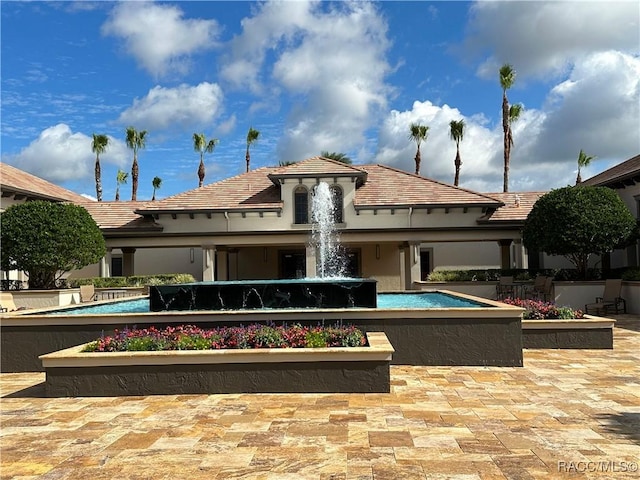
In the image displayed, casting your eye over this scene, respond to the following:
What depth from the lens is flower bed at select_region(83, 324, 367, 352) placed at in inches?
322

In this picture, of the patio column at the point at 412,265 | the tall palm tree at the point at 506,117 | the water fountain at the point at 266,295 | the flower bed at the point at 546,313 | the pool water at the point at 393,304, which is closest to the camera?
the water fountain at the point at 266,295

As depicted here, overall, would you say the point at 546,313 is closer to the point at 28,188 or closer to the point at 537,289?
the point at 537,289

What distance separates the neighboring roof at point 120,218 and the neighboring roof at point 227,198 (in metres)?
0.79

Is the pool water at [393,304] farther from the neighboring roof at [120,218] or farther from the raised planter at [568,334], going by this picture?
the neighboring roof at [120,218]

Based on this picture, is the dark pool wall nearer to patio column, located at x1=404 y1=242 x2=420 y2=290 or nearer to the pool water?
the pool water

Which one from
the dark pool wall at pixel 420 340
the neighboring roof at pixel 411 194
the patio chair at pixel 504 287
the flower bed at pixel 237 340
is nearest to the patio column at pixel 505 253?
the neighboring roof at pixel 411 194

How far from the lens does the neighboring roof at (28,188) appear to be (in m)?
23.2

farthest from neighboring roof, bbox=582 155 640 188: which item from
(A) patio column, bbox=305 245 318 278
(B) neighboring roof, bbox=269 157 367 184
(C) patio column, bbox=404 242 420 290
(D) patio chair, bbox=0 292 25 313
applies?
(D) patio chair, bbox=0 292 25 313

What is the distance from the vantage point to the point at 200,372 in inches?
305

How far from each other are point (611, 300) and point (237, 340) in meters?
15.8

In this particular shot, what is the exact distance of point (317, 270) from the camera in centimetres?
2327

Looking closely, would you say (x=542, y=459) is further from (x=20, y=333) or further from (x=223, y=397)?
(x=20, y=333)

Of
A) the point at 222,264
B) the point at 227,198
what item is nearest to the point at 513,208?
the point at 227,198

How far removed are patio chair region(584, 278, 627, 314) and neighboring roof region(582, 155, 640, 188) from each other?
480 cm
